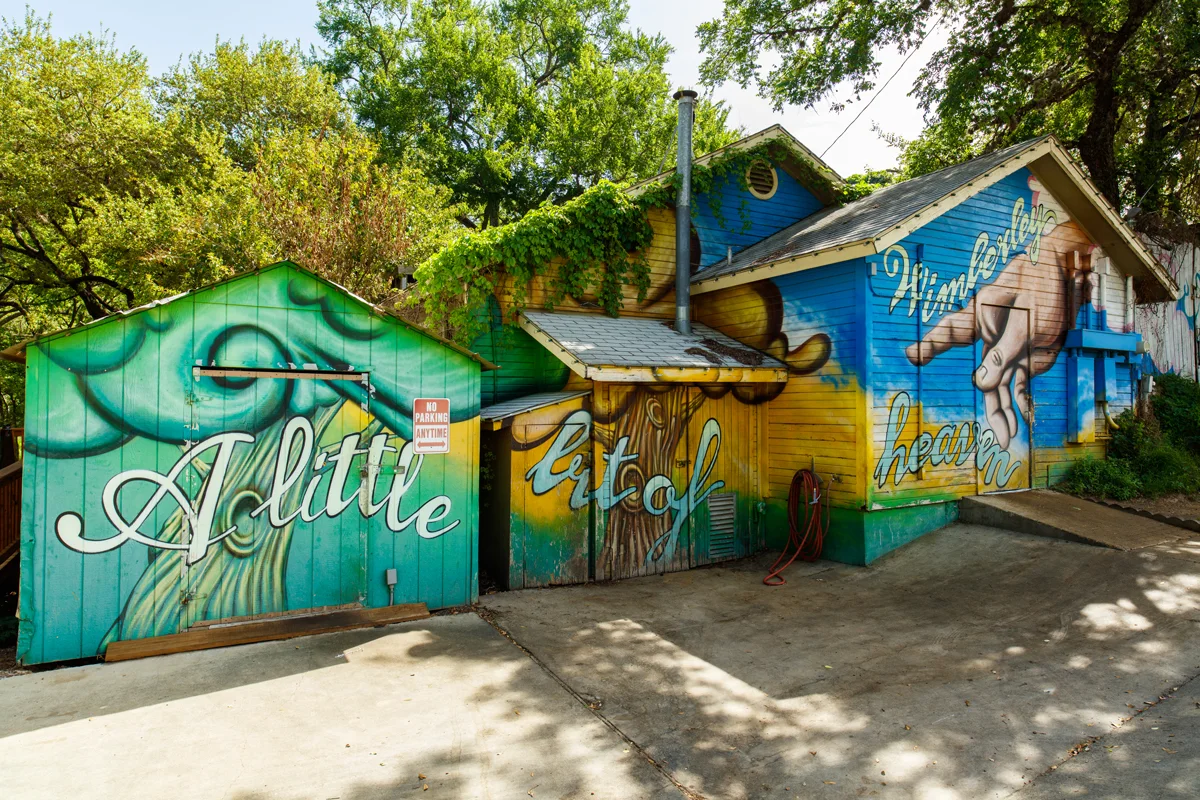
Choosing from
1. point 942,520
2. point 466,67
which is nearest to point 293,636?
point 942,520

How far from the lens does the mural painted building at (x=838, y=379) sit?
8.10 metres

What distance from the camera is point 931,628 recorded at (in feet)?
20.4

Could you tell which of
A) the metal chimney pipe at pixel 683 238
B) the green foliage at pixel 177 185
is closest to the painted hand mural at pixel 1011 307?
the metal chimney pipe at pixel 683 238

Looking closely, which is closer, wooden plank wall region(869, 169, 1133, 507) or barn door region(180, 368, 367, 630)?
barn door region(180, 368, 367, 630)

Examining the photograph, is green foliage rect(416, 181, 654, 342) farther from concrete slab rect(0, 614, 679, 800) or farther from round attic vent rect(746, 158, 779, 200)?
concrete slab rect(0, 614, 679, 800)

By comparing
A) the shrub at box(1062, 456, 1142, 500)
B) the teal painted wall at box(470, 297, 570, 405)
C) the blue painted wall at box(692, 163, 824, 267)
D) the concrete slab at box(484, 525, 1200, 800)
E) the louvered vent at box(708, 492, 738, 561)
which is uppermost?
the blue painted wall at box(692, 163, 824, 267)

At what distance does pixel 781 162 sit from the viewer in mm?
11883

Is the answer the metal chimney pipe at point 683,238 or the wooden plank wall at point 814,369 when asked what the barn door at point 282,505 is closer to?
the metal chimney pipe at point 683,238

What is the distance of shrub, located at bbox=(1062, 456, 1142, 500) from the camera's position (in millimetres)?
9664

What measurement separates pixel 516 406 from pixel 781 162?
7142 millimetres

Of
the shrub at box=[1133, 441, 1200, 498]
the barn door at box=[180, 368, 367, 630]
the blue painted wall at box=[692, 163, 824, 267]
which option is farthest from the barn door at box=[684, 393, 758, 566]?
the shrub at box=[1133, 441, 1200, 498]

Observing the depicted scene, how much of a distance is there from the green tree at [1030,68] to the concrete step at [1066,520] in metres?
7.89

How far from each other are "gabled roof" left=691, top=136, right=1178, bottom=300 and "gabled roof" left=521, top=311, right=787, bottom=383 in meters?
1.13

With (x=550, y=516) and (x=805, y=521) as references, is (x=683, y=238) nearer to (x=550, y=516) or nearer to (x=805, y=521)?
(x=805, y=521)
